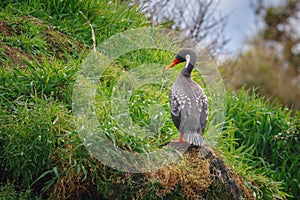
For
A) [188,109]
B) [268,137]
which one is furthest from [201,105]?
[268,137]

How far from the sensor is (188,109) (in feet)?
12.2

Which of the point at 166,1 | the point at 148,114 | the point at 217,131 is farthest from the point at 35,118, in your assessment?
the point at 166,1

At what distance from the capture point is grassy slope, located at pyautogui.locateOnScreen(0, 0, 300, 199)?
3932mm

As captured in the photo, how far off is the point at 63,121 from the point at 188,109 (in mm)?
1113

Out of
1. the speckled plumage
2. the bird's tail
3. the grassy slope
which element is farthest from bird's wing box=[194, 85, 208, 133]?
the grassy slope

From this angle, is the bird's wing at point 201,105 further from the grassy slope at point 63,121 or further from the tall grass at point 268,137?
the tall grass at point 268,137

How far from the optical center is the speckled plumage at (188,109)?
3.69 m

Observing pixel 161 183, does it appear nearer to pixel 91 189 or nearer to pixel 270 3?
pixel 91 189

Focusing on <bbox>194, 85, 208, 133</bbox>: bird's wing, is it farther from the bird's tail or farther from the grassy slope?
the grassy slope

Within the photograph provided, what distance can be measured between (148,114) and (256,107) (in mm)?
2063

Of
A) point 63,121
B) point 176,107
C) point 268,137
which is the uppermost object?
point 176,107

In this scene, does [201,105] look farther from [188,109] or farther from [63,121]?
[63,121]

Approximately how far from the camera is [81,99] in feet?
14.9

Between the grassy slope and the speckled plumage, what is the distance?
0.48 m
